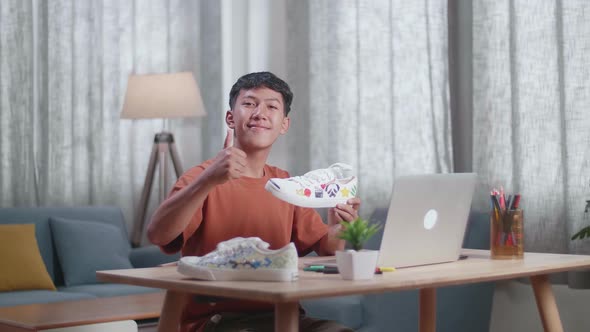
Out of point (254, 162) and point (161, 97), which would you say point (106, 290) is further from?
point (254, 162)

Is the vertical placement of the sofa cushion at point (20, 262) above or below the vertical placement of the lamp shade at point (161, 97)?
below

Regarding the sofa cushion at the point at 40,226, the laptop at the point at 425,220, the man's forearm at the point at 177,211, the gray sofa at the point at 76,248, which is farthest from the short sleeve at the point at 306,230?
the sofa cushion at the point at 40,226

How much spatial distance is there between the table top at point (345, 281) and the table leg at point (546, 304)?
0.31 feet

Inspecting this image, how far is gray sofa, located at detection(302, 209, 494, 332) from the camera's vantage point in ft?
10.9

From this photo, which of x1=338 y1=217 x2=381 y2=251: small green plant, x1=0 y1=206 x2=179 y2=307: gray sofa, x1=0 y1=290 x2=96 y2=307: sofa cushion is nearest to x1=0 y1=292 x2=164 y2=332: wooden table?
x1=0 y1=290 x2=96 y2=307: sofa cushion

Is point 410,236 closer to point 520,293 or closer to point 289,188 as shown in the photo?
point 289,188

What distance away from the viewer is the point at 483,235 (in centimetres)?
341

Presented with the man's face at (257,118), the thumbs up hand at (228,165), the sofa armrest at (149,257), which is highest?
the man's face at (257,118)

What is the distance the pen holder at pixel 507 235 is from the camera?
6.88 feet

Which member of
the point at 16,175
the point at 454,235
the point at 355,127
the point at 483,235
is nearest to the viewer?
the point at 454,235

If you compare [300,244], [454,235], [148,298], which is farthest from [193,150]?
[454,235]

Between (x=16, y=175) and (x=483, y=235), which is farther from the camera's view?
(x=16, y=175)

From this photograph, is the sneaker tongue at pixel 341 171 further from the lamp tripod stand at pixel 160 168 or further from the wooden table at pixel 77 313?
the lamp tripod stand at pixel 160 168

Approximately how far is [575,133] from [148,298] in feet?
5.93
